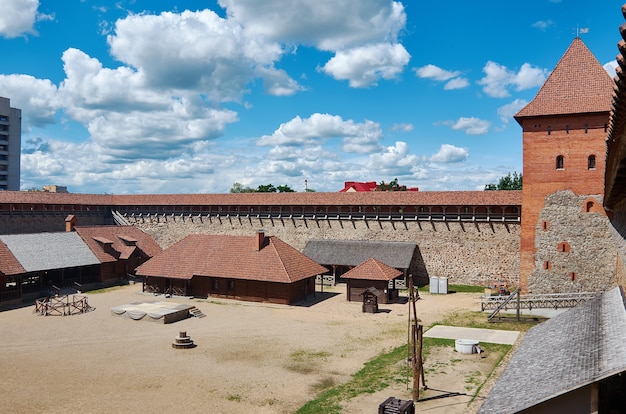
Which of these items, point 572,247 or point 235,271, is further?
point 235,271

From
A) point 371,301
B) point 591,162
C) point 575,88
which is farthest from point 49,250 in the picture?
point 575,88

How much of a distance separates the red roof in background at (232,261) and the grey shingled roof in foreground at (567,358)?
57.6 ft

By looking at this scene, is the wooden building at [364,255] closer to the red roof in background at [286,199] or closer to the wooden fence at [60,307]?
the red roof in background at [286,199]

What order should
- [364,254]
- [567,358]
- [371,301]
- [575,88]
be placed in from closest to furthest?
1. [567,358]
2. [371,301]
3. [575,88]
4. [364,254]

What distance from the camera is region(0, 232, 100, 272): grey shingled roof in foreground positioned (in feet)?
101

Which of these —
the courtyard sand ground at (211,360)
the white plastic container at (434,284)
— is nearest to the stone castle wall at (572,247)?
the courtyard sand ground at (211,360)

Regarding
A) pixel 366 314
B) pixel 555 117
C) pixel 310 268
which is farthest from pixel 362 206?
pixel 555 117

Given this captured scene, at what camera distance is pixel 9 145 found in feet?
260

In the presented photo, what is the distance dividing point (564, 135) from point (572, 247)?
6.19m

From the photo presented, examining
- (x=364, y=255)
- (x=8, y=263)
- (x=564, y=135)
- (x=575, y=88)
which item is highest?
(x=575, y=88)

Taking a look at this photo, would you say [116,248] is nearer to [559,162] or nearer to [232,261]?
[232,261]

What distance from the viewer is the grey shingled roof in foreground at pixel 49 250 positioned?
30.8 metres

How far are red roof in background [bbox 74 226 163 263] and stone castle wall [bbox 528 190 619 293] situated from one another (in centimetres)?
2912

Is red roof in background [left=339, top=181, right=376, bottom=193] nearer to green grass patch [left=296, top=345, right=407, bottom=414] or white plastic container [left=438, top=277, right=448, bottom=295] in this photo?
white plastic container [left=438, top=277, right=448, bottom=295]
